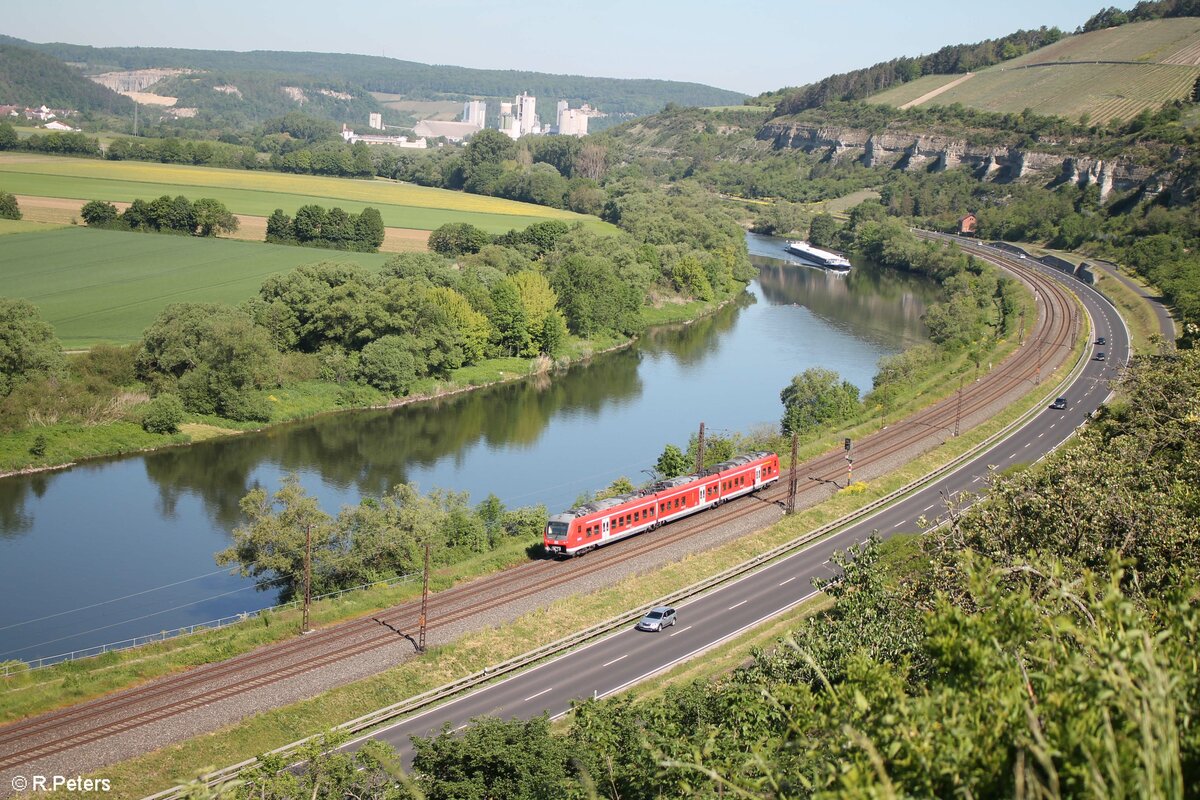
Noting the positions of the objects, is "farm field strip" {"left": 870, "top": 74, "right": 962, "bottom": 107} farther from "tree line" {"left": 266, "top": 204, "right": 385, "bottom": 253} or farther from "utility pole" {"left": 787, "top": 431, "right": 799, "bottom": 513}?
"utility pole" {"left": 787, "top": 431, "right": 799, "bottom": 513}

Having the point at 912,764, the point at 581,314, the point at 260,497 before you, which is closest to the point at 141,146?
the point at 581,314

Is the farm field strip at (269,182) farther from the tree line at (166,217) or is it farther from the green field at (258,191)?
the tree line at (166,217)

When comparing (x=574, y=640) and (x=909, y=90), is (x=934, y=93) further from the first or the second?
(x=574, y=640)

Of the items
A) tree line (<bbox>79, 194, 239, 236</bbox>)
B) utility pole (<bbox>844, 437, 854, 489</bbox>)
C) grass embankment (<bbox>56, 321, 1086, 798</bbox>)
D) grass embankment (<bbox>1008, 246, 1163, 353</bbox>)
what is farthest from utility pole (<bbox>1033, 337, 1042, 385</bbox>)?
tree line (<bbox>79, 194, 239, 236</bbox>)

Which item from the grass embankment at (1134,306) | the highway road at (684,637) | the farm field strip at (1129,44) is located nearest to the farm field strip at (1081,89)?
the farm field strip at (1129,44)

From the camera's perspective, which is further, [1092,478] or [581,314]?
[581,314]

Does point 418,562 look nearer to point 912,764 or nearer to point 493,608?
point 493,608

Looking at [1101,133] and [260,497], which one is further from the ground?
[1101,133]
